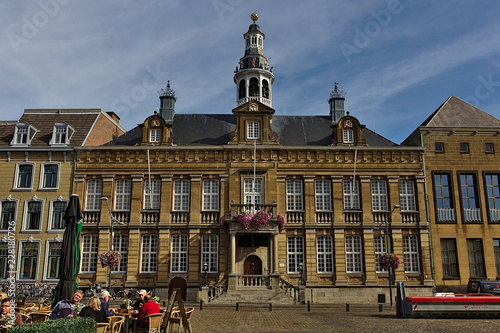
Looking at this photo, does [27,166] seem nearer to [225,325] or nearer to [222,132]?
[222,132]

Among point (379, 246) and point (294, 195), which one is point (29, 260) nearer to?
point (294, 195)

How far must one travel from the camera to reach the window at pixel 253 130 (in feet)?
119

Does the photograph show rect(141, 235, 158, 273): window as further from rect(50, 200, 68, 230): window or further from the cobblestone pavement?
the cobblestone pavement

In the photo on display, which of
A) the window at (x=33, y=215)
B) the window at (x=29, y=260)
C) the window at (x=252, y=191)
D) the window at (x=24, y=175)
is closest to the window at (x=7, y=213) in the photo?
the window at (x=33, y=215)

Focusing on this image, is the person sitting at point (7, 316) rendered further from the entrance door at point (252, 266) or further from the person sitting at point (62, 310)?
the entrance door at point (252, 266)

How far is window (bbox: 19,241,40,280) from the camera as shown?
33938 mm

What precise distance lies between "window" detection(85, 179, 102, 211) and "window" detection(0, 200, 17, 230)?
573 centimetres

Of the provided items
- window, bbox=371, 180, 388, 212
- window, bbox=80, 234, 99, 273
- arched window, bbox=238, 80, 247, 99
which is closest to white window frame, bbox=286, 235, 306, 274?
window, bbox=371, 180, 388, 212

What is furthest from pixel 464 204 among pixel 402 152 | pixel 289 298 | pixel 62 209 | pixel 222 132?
pixel 62 209

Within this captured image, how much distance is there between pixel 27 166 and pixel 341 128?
2541cm

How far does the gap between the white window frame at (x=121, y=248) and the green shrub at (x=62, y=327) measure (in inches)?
953

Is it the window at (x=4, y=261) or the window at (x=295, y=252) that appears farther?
the window at (x=295, y=252)

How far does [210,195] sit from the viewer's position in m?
35.2

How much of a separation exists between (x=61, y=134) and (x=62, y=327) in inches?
1191
